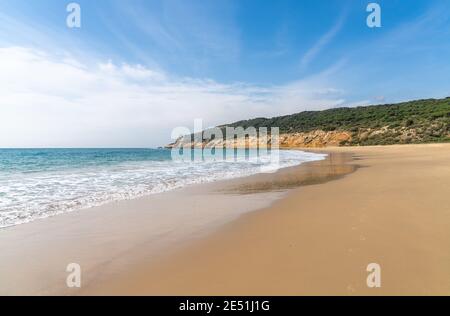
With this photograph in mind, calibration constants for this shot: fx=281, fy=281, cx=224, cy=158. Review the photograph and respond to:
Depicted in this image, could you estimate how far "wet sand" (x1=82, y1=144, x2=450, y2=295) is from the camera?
2941 millimetres

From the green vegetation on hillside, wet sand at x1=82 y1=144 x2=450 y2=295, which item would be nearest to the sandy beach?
wet sand at x1=82 y1=144 x2=450 y2=295

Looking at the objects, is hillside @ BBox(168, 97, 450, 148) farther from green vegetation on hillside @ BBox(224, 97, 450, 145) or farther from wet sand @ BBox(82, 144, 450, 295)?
wet sand @ BBox(82, 144, 450, 295)

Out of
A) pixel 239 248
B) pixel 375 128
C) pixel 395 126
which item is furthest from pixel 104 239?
pixel 375 128

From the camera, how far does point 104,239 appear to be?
463 cm

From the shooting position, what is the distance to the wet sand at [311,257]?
294 cm

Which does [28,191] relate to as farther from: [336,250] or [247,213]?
[336,250]

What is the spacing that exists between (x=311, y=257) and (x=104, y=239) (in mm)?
3265

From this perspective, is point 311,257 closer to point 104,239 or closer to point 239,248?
point 239,248

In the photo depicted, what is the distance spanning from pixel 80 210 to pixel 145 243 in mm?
3213

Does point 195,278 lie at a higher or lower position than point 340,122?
lower

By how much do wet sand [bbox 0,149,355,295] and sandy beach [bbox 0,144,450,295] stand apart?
19mm

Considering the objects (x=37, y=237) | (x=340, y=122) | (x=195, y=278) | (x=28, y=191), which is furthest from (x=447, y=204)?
(x=340, y=122)

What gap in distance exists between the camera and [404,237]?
166 inches
